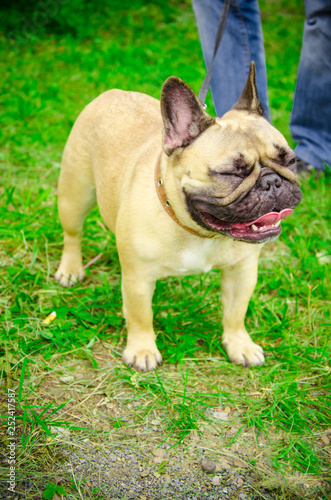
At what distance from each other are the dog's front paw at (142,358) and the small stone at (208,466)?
690mm

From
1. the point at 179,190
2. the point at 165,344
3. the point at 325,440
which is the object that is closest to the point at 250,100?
the point at 179,190

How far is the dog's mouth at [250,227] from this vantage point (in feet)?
7.43

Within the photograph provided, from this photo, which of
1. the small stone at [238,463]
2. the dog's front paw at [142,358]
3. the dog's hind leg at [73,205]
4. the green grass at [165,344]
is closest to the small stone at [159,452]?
the green grass at [165,344]

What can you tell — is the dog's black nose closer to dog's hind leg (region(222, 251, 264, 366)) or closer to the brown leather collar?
the brown leather collar

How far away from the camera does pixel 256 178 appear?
2203 millimetres

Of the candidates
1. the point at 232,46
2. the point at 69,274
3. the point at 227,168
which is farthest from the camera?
the point at 232,46

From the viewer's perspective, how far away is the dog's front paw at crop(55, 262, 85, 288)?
3.49m

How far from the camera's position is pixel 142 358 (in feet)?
9.27

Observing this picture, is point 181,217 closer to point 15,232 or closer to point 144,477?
point 144,477

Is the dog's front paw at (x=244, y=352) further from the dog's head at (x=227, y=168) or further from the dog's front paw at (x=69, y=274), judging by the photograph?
the dog's front paw at (x=69, y=274)

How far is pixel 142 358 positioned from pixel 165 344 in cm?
24

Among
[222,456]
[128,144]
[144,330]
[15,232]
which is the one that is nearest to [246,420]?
[222,456]

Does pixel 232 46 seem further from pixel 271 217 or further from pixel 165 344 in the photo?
pixel 165 344

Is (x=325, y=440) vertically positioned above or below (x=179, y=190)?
below
